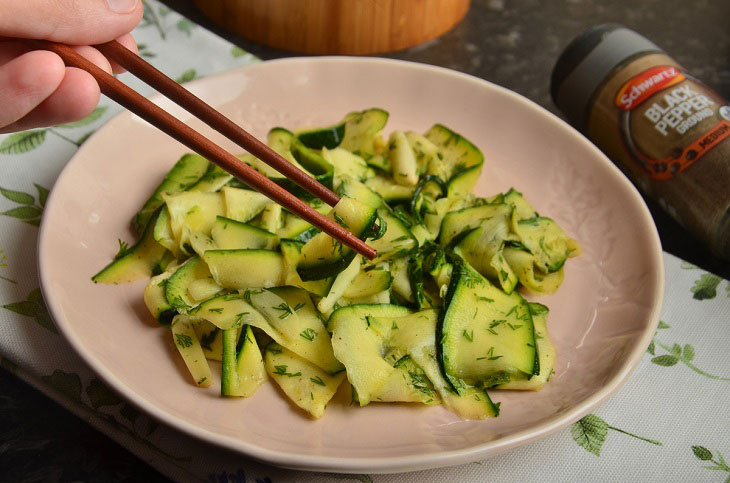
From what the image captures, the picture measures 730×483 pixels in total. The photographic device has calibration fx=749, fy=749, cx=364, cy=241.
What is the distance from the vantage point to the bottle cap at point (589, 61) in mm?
2020

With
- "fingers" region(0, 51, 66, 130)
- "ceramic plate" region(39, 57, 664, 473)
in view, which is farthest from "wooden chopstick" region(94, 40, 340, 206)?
"ceramic plate" region(39, 57, 664, 473)

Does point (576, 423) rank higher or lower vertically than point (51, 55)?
lower

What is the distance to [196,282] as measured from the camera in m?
1.46

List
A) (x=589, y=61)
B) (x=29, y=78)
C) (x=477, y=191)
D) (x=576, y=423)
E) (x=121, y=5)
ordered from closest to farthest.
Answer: (x=29, y=78)
(x=121, y=5)
(x=576, y=423)
(x=477, y=191)
(x=589, y=61)

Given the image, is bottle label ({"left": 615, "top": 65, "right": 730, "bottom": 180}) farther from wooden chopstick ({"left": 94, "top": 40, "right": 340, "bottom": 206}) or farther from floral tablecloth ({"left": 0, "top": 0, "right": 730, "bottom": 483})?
wooden chopstick ({"left": 94, "top": 40, "right": 340, "bottom": 206})

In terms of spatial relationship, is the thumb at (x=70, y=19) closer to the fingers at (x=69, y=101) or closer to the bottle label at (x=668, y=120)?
the fingers at (x=69, y=101)

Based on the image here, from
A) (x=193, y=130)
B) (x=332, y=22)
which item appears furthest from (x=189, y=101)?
(x=332, y=22)

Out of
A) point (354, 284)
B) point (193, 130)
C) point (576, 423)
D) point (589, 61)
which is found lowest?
point (576, 423)

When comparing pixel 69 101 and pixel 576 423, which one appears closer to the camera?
pixel 69 101

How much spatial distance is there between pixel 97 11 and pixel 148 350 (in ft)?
2.01

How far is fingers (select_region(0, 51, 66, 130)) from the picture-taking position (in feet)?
3.79

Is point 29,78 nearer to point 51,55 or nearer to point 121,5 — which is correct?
point 51,55

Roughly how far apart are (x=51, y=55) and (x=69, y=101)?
0.26ft

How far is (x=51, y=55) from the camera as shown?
1172 millimetres
